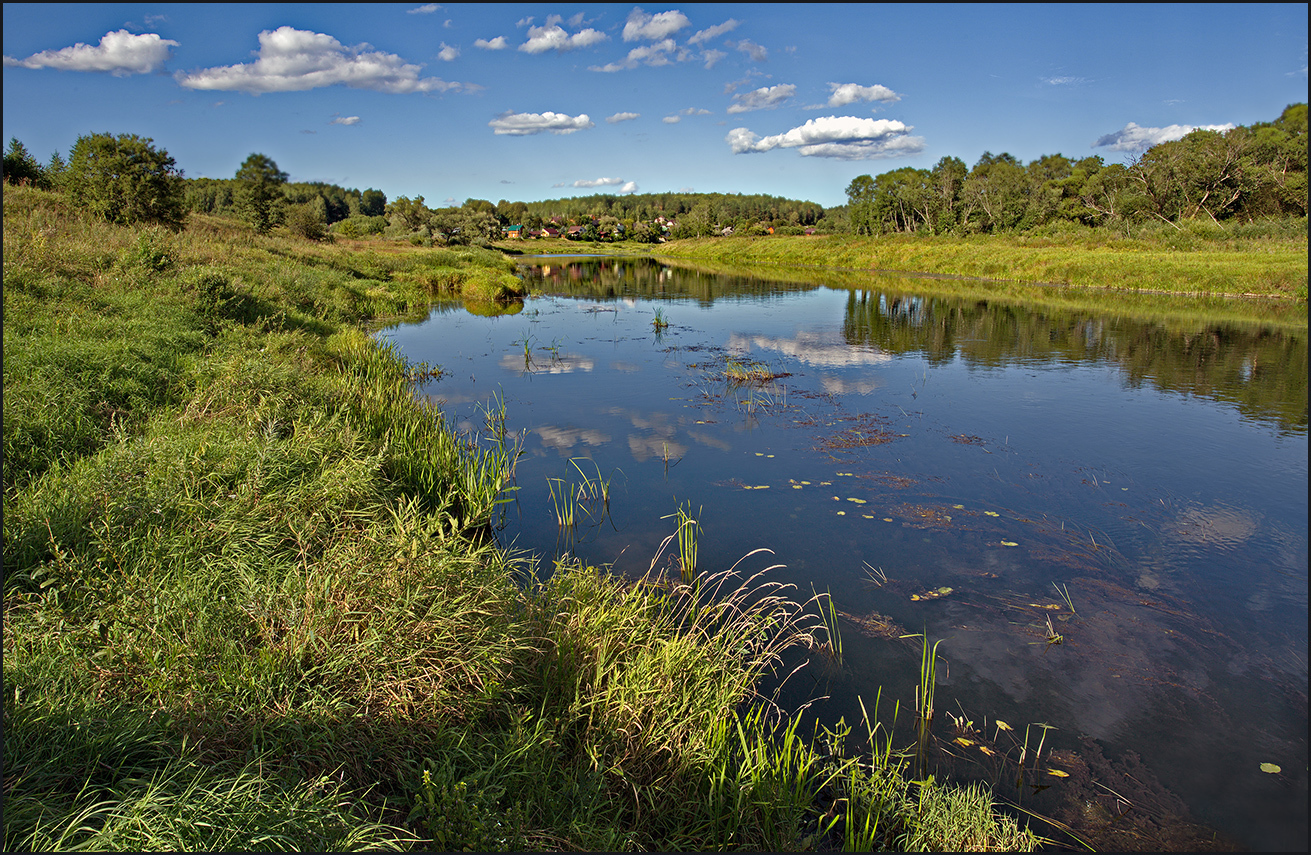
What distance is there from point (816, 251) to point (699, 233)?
51577 mm

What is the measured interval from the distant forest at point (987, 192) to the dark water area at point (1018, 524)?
14861 mm

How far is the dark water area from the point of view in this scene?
4914 mm

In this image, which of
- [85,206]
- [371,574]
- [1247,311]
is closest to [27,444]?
[371,574]

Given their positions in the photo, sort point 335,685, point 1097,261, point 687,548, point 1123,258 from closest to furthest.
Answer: point 335,685 → point 687,548 → point 1123,258 → point 1097,261

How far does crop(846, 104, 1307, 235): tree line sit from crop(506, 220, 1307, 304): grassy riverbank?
5.59m

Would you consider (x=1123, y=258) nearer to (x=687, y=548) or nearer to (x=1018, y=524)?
(x=1018, y=524)

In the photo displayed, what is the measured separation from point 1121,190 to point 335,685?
64.5 metres

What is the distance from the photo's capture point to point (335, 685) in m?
3.87

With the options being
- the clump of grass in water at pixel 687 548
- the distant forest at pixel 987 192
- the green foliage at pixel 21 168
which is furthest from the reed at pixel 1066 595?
the green foliage at pixel 21 168

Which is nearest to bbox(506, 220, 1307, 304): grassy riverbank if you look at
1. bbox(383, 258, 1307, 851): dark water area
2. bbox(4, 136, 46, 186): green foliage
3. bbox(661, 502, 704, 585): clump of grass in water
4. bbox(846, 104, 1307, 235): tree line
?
bbox(846, 104, 1307, 235): tree line

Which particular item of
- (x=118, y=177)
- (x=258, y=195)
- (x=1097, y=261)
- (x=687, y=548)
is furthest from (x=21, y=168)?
(x=1097, y=261)

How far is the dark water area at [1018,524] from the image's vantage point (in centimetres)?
491

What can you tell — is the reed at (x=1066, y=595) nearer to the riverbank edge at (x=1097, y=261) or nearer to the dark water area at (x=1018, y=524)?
the dark water area at (x=1018, y=524)

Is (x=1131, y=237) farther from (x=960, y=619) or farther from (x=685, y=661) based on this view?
(x=685, y=661)
